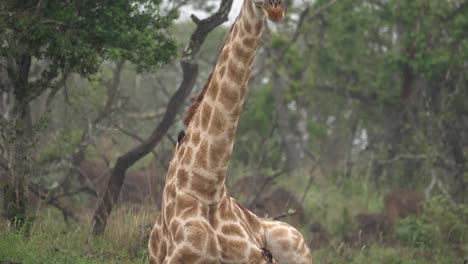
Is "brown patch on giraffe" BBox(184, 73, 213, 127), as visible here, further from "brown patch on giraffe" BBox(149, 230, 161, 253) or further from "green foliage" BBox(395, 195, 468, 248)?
"green foliage" BBox(395, 195, 468, 248)

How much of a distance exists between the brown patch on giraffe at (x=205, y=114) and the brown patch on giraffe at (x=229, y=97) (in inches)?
5.4

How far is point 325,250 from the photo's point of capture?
1295cm

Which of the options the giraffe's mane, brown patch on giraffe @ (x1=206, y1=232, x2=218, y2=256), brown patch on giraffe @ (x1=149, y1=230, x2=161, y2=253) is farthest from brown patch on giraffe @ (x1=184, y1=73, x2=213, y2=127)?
brown patch on giraffe @ (x1=206, y1=232, x2=218, y2=256)

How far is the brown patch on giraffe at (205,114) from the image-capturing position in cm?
592

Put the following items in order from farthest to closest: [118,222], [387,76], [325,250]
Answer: [387,76] → [325,250] → [118,222]

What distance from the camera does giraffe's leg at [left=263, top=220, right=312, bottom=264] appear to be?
254 inches

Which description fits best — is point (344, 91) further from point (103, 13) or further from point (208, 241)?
point (208, 241)

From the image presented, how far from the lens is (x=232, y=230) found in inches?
231

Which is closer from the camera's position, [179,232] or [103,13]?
[179,232]

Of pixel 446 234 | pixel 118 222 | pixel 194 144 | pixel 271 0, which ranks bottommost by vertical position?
pixel 446 234

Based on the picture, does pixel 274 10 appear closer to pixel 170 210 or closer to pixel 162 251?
pixel 170 210

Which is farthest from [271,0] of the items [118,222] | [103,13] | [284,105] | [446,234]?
[284,105]

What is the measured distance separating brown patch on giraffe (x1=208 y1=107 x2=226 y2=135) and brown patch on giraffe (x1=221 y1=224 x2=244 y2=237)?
683mm

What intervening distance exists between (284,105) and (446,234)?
12077 mm
